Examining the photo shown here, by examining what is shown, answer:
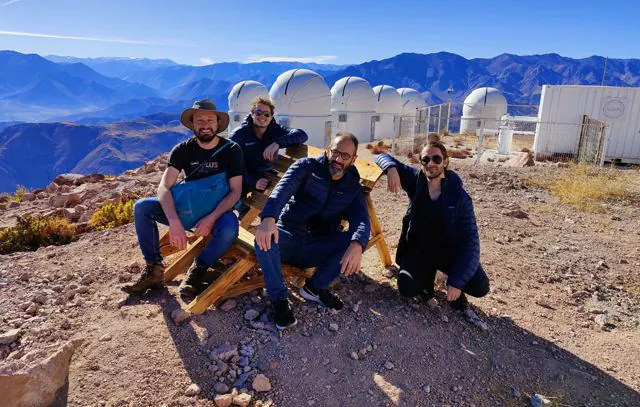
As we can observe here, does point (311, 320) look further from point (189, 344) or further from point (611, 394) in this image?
point (611, 394)

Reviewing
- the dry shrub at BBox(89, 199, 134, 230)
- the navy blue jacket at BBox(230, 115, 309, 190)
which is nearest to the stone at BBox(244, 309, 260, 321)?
the navy blue jacket at BBox(230, 115, 309, 190)

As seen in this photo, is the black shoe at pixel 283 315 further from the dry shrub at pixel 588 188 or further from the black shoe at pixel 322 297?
the dry shrub at pixel 588 188

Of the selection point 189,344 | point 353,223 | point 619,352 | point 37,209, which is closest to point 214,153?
point 353,223

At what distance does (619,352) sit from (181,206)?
3.42 metres

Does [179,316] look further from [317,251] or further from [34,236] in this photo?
[34,236]

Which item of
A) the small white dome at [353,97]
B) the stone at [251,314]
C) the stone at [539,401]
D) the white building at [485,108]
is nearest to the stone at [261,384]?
the stone at [251,314]

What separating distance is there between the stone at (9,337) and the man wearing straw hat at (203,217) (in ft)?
2.38

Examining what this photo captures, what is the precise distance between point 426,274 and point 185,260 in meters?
1.94

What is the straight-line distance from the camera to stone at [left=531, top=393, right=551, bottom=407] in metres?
2.46

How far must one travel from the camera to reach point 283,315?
2885 millimetres

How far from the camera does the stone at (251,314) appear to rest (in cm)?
300

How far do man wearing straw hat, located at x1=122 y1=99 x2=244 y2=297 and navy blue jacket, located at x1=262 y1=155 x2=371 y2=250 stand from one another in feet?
1.46

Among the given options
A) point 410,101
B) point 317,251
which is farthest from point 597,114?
point 410,101

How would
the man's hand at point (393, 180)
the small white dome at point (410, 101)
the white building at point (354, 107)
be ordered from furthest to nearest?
1. the small white dome at point (410, 101)
2. the white building at point (354, 107)
3. the man's hand at point (393, 180)
